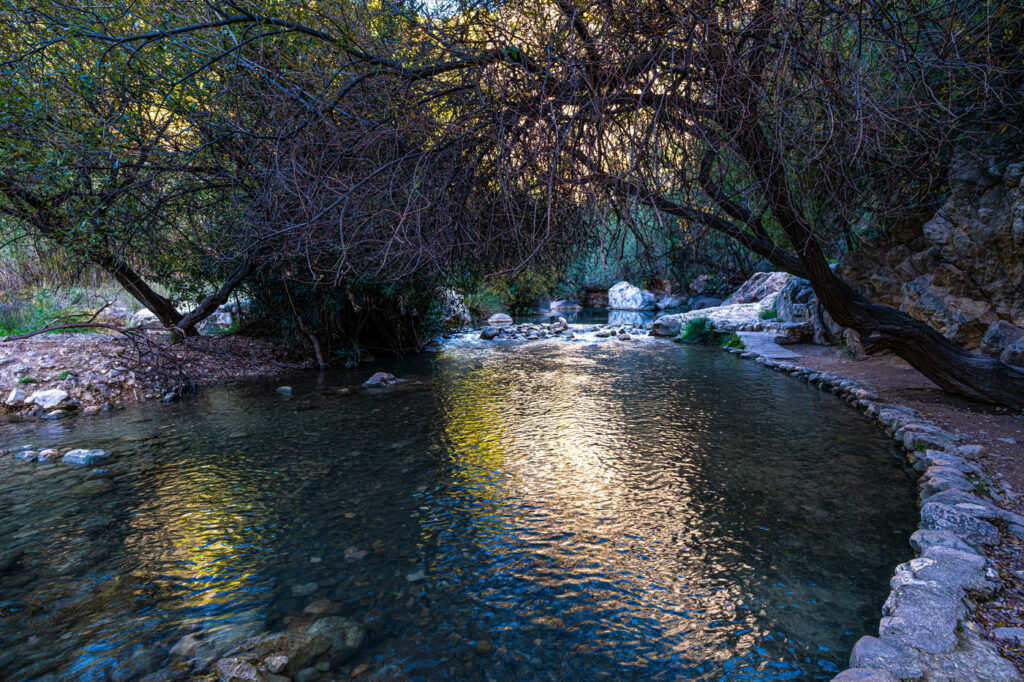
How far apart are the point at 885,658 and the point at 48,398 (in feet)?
33.1

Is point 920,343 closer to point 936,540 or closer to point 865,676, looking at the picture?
point 936,540

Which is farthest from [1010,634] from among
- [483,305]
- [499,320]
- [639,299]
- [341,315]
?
[639,299]

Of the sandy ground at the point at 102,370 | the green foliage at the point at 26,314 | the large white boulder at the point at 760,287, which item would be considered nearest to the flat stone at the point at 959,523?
the sandy ground at the point at 102,370

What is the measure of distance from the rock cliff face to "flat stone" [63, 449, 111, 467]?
10642 mm

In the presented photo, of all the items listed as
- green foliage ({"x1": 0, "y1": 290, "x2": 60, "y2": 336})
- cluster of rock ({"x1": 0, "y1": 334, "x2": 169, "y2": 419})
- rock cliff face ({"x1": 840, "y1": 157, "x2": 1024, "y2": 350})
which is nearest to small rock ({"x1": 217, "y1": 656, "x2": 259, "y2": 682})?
A: cluster of rock ({"x1": 0, "y1": 334, "x2": 169, "y2": 419})

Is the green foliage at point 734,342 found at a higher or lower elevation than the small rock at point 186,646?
higher

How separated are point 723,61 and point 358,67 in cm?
276

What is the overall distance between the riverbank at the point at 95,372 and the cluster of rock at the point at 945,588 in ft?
30.9

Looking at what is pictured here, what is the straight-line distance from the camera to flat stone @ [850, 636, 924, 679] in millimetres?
2125

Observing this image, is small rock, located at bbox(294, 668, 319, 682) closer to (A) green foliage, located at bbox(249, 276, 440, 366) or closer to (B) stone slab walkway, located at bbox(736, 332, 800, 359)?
(A) green foliage, located at bbox(249, 276, 440, 366)

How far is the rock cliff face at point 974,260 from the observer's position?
622 centimetres

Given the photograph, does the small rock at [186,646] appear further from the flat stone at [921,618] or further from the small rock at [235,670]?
the flat stone at [921,618]

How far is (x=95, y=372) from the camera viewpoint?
804 centimetres

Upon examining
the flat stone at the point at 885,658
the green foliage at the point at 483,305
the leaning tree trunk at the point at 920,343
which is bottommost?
the flat stone at the point at 885,658
